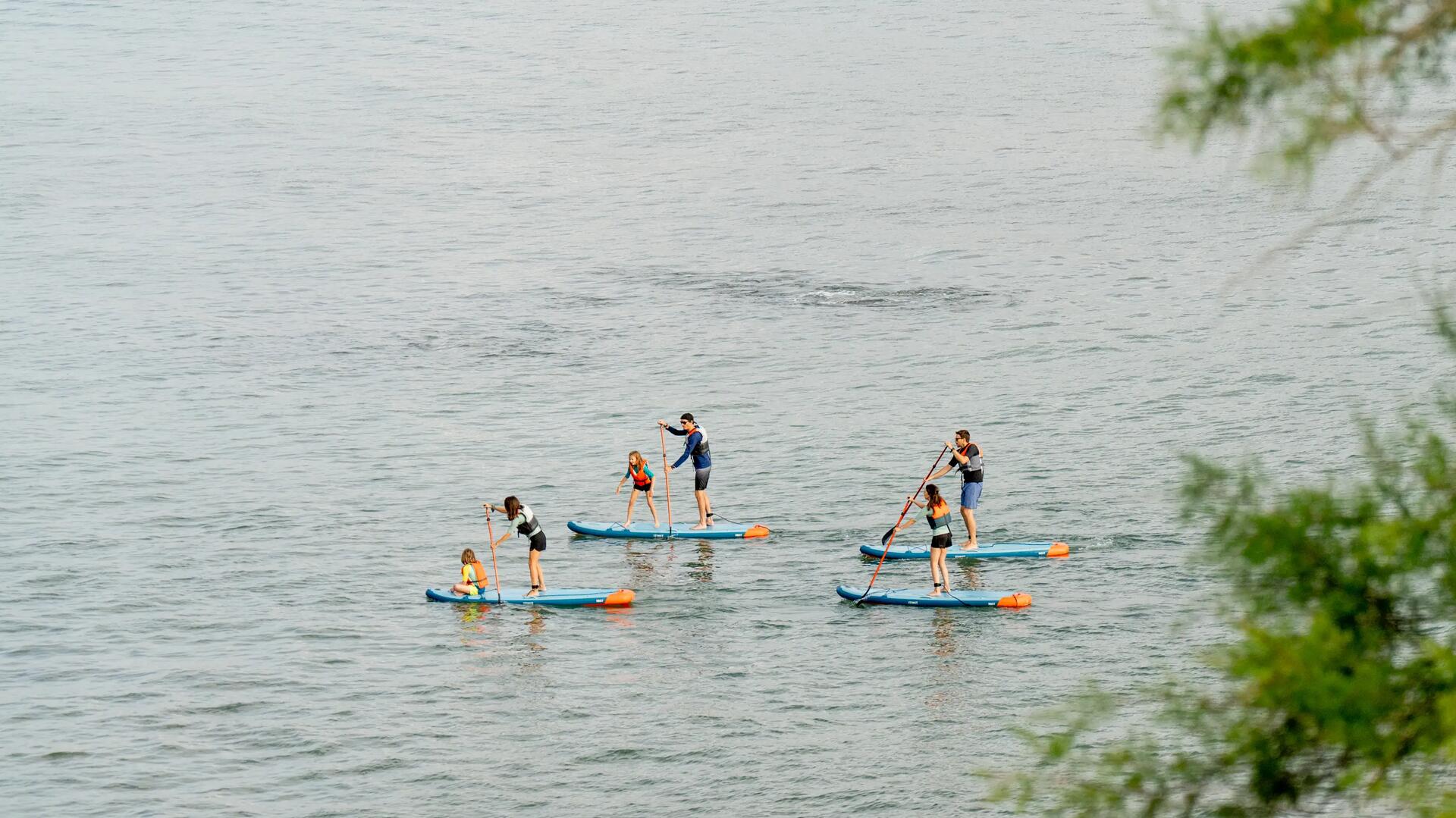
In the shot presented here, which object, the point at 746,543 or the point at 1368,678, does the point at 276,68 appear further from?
the point at 1368,678

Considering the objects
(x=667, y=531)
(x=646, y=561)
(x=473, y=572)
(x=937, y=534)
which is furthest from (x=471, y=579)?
(x=937, y=534)

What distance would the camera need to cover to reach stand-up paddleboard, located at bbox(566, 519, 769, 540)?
35.3m

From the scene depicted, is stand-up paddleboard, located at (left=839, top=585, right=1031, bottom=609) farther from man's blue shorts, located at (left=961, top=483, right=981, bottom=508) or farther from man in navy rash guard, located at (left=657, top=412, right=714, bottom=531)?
man in navy rash guard, located at (left=657, top=412, right=714, bottom=531)

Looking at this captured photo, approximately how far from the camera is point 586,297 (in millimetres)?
61594

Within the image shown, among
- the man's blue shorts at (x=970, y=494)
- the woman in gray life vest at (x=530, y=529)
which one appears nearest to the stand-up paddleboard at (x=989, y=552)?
the man's blue shorts at (x=970, y=494)

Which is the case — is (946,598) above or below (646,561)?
below

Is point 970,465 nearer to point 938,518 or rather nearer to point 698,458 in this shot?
point 938,518

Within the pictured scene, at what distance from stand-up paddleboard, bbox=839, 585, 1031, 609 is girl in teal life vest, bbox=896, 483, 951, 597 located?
18cm

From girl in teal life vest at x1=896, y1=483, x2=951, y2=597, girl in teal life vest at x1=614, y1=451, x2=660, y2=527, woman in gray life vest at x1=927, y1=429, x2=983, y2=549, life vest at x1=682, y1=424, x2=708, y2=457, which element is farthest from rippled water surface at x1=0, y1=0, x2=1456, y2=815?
life vest at x1=682, y1=424, x2=708, y2=457

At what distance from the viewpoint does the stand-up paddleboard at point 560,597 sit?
104 ft

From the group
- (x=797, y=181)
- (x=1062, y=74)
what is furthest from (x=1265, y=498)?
(x=1062, y=74)

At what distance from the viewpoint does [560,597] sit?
3166 cm

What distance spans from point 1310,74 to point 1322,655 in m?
2.79

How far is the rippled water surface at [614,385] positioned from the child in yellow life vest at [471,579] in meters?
0.75
